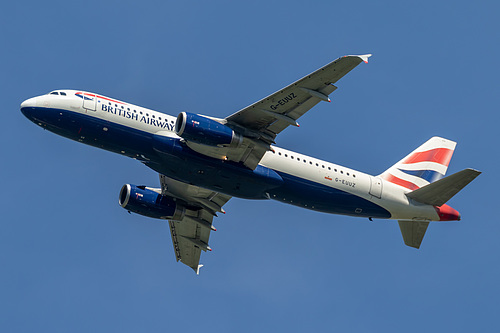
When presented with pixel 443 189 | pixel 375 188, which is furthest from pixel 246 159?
pixel 443 189

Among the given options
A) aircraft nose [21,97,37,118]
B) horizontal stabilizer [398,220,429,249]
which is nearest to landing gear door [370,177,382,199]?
horizontal stabilizer [398,220,429,249]

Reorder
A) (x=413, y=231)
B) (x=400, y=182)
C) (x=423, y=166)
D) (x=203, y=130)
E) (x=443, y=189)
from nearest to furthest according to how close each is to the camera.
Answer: (x=203, y=130), (x=443, y=189), (x=400, y=182), (x=413, y=231), (x=423, y=166)

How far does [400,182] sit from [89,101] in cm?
2339

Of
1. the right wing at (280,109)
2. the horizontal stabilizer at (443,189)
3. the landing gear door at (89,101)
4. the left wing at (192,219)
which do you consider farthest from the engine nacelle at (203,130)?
the horizontal stabilizer at (443,189)

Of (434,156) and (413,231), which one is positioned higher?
(434,156)

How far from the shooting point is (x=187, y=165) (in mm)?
48531

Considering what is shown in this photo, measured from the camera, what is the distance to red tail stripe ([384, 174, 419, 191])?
55688 mm

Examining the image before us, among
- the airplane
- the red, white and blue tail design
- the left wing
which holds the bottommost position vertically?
the left wing

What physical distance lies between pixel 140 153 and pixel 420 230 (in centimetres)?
2203

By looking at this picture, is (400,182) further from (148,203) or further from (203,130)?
(148,203)

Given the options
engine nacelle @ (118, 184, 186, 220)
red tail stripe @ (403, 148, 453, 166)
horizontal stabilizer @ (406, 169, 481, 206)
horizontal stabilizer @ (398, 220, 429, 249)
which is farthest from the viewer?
red tail stripe @ (403, 148, 453, 166)

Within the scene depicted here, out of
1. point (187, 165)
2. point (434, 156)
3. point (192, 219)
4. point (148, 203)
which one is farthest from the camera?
point (434, 156)

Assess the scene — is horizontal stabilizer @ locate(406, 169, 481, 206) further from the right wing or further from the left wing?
the left wing

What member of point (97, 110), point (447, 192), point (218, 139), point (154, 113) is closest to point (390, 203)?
point (447, 192)
